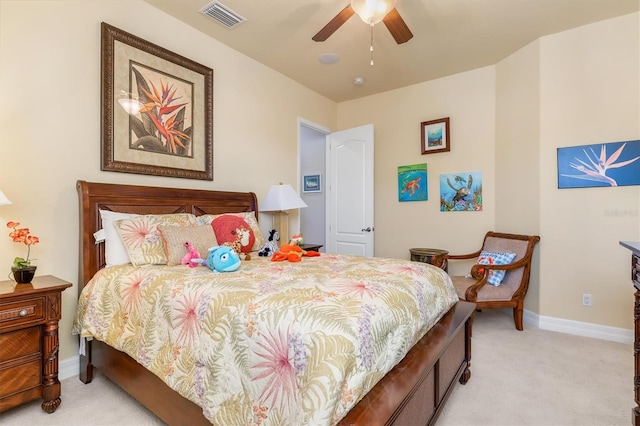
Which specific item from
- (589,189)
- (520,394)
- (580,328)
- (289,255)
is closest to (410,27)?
(589,189)

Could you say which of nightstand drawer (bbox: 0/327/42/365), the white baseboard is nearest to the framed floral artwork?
nightstand drawer (bbox: 0/327/42/365)

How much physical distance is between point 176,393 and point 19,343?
104cm

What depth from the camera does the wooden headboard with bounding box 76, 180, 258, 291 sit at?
2223 millimetres

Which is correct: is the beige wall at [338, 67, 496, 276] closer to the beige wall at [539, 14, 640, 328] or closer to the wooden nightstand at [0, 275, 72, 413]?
the beige wall at [539, 14, 640, 328]

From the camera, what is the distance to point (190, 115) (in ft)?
9.77

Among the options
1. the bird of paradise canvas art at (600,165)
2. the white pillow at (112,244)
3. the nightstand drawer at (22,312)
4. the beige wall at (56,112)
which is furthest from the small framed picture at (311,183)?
the nightstand drawer at (22,312)

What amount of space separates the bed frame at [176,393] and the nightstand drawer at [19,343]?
34 centimetres

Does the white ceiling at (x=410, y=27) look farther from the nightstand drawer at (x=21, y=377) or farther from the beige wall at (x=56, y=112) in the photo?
the nightstand drawer at (x=21, y=377)

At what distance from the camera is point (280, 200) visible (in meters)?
3.42

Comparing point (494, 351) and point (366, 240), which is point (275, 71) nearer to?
point (366, 240)

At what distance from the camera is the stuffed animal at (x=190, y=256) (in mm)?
2104

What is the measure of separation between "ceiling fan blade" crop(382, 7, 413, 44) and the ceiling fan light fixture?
0.12 ft

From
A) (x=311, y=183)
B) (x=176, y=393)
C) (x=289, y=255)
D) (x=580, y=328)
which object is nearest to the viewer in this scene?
(x=176, y=393)

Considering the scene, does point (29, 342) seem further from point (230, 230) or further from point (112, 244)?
point (230, 230)
